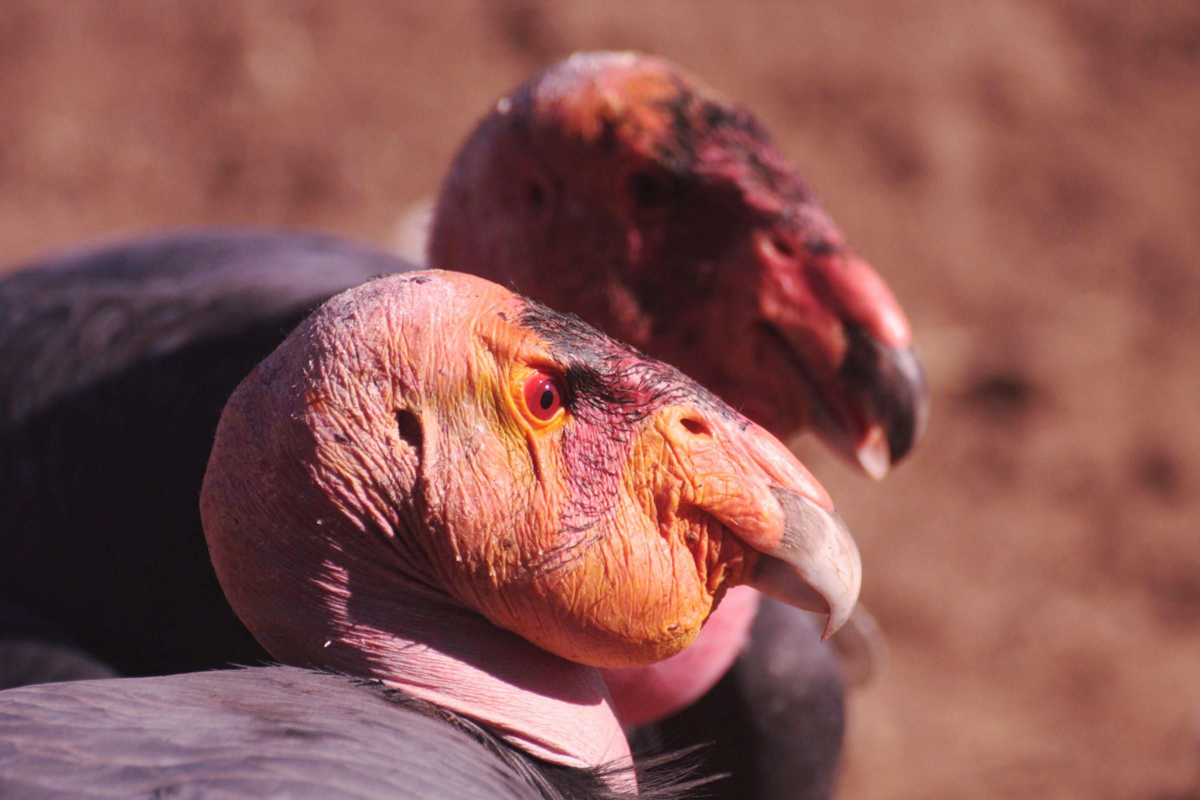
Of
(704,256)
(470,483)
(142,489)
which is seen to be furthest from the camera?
(704,256)

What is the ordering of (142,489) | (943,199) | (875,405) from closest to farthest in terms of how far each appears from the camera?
1. (142,489)
2. (875,405)
3. (943,199)

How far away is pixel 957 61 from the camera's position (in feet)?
26.9

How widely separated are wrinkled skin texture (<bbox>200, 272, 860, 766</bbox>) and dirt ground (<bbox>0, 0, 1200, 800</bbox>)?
138 inches

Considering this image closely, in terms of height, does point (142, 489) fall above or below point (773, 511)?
below

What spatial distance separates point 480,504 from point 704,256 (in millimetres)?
1289

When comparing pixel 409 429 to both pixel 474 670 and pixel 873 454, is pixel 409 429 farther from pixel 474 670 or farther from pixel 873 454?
pixel 873 454

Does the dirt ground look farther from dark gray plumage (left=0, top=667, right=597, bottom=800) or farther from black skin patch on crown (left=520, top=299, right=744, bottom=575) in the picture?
dark gray plumage (left=0, top=667, right=597, bottom=800)

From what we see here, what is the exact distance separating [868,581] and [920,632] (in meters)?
0.37

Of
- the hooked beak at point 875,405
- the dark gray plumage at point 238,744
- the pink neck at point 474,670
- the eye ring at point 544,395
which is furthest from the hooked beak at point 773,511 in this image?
the hooked beak at point 875,405

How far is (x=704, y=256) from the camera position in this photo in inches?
113

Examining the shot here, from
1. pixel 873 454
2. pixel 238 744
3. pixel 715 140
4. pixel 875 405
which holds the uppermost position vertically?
pixel 715 140

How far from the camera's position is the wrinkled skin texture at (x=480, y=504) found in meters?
1.75

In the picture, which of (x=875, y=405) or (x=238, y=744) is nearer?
(x=238, y=744)

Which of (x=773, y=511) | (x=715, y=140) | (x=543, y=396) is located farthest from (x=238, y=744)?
(x=715, y=140)
